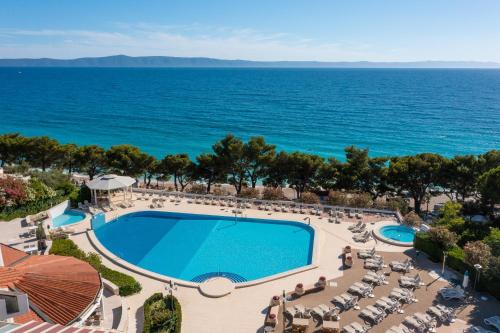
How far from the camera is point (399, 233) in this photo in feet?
72.8

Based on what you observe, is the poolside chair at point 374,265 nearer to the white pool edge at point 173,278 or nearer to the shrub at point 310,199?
the white pool edge at point 173,278

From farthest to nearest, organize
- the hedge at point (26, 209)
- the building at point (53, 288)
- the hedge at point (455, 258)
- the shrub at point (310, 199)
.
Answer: the shrub at point (310, 199) < the hedge at point (26, 209) < the hedge at point (455, 258) < the building at point (53, 288)

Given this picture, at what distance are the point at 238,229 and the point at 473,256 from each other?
12.5 metres

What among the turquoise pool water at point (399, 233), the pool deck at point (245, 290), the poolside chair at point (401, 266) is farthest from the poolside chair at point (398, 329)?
the turquoise pool water at point (399, 233)

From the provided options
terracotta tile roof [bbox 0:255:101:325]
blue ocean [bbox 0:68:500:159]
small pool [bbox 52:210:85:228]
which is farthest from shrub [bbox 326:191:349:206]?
blue ocean [bbox 0:68:500:159]

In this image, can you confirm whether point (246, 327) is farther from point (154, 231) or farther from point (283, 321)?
point (154, 231)

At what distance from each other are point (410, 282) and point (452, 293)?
63.8 inches

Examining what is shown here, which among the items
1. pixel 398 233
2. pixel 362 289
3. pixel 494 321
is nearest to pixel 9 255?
pixel 362 289

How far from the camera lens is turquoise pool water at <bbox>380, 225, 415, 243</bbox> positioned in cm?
2148

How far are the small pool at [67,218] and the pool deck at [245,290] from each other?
1.03m

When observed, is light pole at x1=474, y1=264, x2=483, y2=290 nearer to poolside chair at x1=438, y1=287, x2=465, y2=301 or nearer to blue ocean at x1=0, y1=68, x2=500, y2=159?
poolside chair at x1=438, y1=287, x2=465, y2=301

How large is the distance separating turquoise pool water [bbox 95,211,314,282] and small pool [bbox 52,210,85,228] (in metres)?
2.18

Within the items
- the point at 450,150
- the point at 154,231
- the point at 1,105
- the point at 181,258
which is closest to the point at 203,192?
the point at 154,231

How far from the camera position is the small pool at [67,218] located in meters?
23.3
